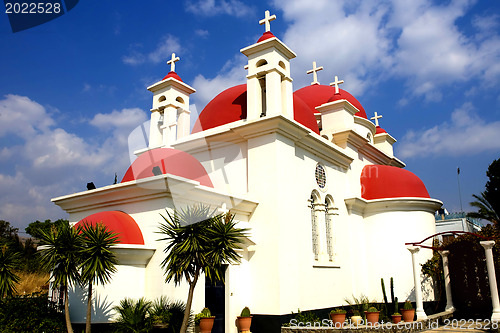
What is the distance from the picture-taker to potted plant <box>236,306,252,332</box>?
36.1ft

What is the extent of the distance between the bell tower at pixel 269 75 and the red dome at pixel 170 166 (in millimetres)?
2484

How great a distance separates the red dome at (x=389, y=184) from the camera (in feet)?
56.4

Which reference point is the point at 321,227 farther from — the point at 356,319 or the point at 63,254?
the point at 63,254

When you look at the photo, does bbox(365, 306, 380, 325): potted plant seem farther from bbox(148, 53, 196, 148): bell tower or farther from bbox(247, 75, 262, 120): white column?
bbox(148, 53, 196, 148): bell tower

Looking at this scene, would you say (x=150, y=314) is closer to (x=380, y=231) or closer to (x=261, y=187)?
(x=261, y=187)

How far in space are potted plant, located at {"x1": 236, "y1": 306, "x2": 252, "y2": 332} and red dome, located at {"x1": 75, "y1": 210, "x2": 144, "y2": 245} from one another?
3.42 m

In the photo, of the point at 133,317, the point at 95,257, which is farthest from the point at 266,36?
the point at 133,317

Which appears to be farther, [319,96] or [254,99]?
[319,96]

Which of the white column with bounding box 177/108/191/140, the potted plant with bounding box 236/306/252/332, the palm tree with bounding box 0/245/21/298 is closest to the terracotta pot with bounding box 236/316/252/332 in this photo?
the potted plant with bounding box 236/306/252/332

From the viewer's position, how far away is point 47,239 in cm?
948

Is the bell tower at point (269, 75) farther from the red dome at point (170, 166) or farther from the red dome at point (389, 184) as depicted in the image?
the red dome at point (389, 184)

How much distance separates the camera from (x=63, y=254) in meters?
9.36

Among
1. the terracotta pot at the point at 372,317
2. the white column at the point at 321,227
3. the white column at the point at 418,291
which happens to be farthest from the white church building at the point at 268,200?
the white column at the point at 418,291

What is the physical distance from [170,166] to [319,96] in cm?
1026
